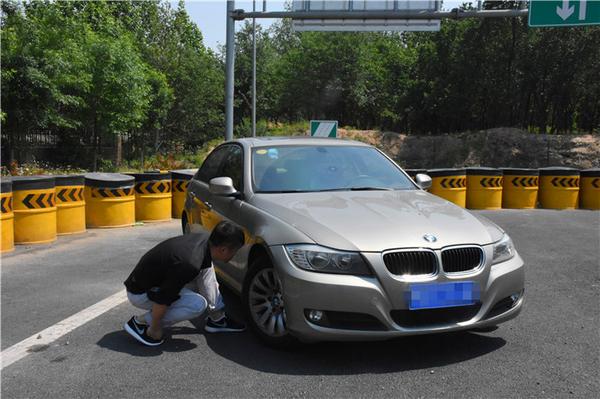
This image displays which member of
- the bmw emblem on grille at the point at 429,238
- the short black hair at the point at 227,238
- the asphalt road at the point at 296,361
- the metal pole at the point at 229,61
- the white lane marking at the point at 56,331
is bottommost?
the white lane marking at the point at 56,331

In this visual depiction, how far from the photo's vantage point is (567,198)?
13.6 m

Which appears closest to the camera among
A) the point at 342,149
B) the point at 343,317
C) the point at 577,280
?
the point at 343,317

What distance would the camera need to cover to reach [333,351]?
405 centimetres

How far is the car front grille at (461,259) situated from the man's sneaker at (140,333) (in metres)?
2.21

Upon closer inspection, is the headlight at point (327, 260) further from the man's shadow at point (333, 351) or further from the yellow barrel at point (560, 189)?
the yellow barrel at point (560, 189)

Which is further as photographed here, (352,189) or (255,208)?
(352,189)

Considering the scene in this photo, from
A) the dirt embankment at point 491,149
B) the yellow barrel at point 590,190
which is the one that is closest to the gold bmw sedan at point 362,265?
the yellow barrel at point 590,190

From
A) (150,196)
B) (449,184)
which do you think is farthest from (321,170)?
(449,184)

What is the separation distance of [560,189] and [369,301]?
11.7 m

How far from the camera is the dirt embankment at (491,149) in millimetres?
27234

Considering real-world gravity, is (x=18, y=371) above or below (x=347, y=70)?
below

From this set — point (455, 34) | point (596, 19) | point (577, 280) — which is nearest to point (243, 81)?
point (455, 34)

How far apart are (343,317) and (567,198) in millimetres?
11842

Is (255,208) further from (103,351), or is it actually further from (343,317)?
(103,351)
